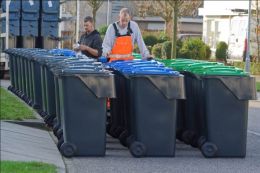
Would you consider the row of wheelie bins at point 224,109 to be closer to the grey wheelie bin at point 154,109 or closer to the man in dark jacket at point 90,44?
the grey wheelie bin at point 154,109

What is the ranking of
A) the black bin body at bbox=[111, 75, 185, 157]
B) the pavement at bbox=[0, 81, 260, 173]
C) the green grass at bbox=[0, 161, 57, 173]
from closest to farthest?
the green grass at bbox=[0, 161, 57, 173]
the pavement at bbox=[0, 81, 260, 173]
the black bin body at bbox=[111, 75, 185, 157]

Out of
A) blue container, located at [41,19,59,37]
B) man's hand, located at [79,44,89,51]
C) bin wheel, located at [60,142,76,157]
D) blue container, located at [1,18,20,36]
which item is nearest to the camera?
bin wheel, located at [60,142,76,157]

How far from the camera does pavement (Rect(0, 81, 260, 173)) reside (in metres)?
10.3

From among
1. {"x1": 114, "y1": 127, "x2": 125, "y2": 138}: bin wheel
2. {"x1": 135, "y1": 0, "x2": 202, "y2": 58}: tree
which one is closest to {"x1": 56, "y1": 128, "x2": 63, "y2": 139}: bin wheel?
{"x1": 114, "y1": 127, "x2": 125, "y2": 138}: bin wheel

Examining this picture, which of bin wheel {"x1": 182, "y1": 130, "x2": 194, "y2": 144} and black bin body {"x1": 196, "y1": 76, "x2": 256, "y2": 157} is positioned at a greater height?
black bin body {"x1": 196, "y1": 76, "x2": 256, "y2": 157}

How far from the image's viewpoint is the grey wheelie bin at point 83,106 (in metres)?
11.0

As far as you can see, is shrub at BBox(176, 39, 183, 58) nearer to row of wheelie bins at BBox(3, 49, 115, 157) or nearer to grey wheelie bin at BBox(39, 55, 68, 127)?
grey wheelie bin at BBox(39, 55, 68, 127)

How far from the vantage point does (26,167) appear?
927cm

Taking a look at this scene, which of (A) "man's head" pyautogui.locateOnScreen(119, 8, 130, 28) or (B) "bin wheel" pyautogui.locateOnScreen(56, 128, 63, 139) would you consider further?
(A) "man's head" pyautogui.locateOnScreen(119, 8, 130, 28)

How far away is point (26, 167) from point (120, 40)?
4.93 metres

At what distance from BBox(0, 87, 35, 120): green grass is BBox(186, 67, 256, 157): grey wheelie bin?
3655 millimetres

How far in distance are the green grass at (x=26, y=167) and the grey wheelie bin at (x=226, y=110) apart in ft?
8.73

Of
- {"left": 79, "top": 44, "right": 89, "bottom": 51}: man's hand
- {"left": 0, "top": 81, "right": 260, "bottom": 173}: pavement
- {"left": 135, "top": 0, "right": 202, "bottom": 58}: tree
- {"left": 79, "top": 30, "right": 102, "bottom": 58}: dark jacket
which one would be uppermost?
{"left": 135, "top": 0, "right": 202, "bottom": 58}: tree

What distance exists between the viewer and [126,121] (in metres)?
12.1
